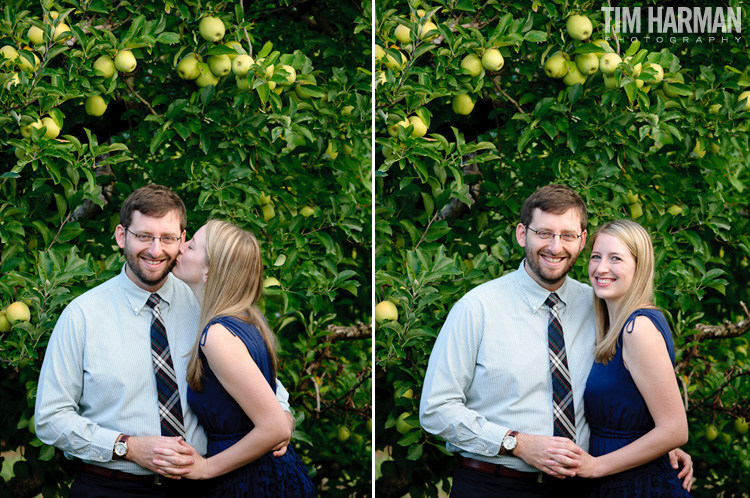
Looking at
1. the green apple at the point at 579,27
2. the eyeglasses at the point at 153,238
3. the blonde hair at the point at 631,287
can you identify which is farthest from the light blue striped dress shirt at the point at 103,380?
the green apple at the point at 579,27

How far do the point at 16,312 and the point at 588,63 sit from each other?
1.99 metres

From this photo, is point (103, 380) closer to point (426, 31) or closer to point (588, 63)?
point (426, 31)

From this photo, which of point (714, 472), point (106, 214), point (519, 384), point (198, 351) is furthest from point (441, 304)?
point (714, 472)

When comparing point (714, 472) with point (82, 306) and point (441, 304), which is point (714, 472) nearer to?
point (441, 304)

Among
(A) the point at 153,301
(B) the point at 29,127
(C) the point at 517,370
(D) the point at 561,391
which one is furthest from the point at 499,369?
(B) the point at 29,127

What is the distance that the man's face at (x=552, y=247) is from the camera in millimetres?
2004

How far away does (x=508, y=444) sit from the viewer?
1923 mm

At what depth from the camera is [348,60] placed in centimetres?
266

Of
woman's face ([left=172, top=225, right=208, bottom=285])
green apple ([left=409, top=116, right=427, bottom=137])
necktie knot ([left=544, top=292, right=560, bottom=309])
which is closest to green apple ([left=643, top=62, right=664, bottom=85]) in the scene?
green apple ([left=409, top=116, right=427, bottom=137])

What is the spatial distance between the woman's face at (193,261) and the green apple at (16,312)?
1.68 ft

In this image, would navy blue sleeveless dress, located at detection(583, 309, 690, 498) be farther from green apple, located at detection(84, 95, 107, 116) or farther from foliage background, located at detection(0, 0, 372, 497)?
green apple, located at detection(84, 95, 107, 116)

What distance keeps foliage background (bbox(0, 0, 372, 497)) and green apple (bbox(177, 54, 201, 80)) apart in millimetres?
33

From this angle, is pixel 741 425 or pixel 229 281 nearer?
pixel 229 281

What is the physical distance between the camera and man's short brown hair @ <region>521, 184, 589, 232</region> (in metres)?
2.00
